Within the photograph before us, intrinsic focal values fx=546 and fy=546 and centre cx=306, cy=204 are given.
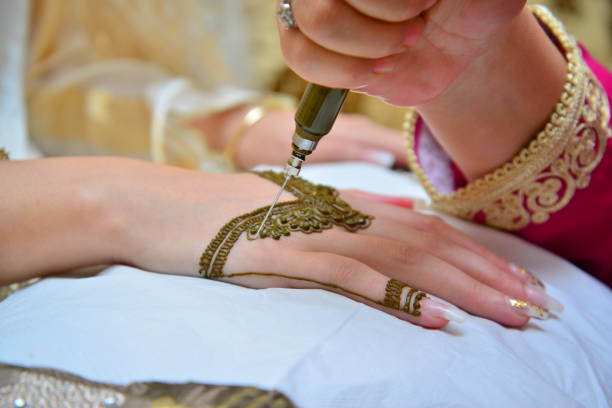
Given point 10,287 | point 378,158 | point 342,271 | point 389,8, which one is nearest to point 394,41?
point 389,8

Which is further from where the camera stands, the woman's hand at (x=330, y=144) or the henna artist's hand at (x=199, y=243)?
the woman's hand at (x=330, y=144)

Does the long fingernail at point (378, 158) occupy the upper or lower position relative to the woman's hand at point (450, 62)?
lower

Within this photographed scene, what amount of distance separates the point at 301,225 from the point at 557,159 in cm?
36

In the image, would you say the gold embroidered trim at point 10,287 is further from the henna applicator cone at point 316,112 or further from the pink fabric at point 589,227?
the pink fabric at point 589,227

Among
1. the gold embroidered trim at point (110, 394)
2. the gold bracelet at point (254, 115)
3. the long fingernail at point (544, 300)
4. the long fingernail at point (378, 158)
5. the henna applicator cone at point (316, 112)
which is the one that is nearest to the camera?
the gold embroidered trim at point (110, 394)

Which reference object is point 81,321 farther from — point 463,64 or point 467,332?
point 463,64

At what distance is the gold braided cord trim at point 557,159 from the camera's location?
0.73 metres

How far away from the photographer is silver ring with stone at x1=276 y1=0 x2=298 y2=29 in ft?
1.75

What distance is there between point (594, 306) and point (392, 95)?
393mm

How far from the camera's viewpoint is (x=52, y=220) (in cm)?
66

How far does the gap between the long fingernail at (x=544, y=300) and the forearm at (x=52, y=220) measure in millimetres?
512

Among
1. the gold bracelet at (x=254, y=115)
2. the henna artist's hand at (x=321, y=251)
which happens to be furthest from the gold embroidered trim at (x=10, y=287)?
the gold bracelet at (x=254, y=115)

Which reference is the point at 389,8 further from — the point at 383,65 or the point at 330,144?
the point at 330,144

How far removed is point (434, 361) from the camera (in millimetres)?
506
